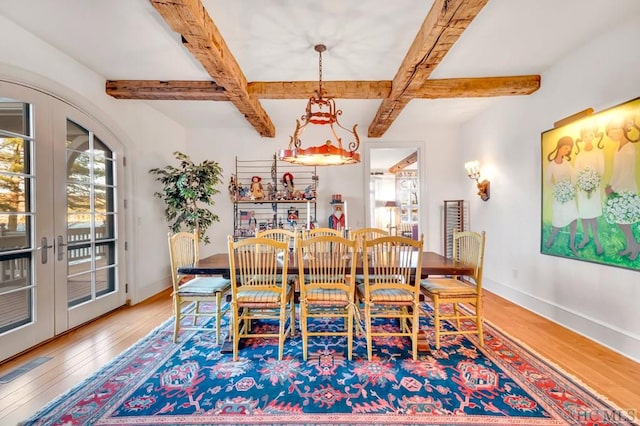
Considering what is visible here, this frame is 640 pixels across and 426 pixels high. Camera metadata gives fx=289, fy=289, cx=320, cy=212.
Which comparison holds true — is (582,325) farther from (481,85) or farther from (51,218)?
(51,218)

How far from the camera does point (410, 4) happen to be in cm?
213

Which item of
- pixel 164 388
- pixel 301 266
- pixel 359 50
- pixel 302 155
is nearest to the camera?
pixel 164 388

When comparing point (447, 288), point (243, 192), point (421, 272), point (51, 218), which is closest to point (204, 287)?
point (51, 218)

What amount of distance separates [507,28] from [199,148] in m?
4.77

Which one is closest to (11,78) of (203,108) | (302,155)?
(203,108)

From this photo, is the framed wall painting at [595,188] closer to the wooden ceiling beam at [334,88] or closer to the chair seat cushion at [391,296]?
the wooden ceiling beam at [334,88]

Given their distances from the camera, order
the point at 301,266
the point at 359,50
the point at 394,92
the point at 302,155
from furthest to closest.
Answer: the point at 394,92, the point at 359,50, the point at 302,155, the point at 301,266

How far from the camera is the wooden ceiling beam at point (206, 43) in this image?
190 centimetres

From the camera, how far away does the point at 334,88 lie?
3.37 m

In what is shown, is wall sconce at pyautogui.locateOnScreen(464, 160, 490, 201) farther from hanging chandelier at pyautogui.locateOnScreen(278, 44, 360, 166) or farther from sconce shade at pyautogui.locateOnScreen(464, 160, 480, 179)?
hanging chandelier at pyautogui.locateOnScreen(278, 44, 360, 166)

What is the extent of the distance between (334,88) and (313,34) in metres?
0.90

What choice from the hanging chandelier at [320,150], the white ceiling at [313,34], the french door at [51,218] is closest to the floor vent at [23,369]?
the french door at [51,218]

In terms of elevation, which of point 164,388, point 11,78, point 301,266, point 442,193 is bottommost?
point 164,388

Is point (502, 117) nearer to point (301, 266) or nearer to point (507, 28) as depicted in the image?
point (507, 28)
